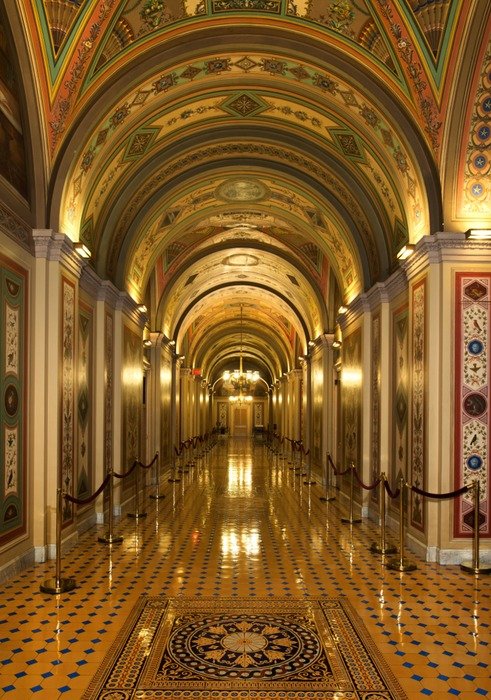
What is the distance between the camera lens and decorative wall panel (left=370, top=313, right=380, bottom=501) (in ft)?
40.3

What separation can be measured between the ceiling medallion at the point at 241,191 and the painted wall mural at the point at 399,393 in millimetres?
5656

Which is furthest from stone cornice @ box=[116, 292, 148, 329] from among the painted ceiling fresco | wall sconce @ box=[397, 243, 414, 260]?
wall sconce @ box=[397, 243, 414, 260]

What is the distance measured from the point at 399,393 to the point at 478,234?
3.46 m

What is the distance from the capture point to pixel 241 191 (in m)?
16.0

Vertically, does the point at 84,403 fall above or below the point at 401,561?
above

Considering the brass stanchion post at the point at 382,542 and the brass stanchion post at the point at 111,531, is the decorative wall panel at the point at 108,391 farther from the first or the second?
the brass stanchion post at the point at 382,542

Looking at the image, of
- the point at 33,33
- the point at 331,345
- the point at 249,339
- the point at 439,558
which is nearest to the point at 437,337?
the point at 439,558

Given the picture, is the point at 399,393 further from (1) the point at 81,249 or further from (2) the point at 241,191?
(2) the point at 241,191

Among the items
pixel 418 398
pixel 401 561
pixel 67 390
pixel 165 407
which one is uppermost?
pixel 67 390

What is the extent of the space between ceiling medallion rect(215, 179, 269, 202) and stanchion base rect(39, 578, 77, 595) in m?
10.6

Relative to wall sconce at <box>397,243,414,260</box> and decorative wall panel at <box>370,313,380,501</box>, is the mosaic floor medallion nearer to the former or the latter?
wall sconce at <box>397,243,414,260</box>

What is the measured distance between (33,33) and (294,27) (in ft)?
11.7

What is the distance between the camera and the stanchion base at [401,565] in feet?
27.4

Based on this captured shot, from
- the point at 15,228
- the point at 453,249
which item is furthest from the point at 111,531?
the point at 453,249
